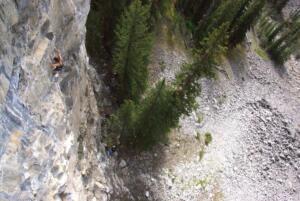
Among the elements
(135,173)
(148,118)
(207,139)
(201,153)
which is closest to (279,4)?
(207,139)

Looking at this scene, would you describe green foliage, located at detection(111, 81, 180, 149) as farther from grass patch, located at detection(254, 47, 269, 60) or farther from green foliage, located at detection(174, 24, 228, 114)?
grass patch, located at detection(254, 47, 269, 60)

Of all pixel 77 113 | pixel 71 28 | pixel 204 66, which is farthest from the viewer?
pixel 204 66

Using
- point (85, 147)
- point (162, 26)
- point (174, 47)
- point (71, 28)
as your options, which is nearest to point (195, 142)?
point (174, 47)

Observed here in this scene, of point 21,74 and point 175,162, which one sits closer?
point 21,74

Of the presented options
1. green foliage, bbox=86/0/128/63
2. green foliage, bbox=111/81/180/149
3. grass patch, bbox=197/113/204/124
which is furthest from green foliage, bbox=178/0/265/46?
green foliage, bbox=111/81/180/149

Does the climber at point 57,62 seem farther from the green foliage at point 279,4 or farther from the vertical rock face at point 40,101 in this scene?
the green foliage at point 279,4

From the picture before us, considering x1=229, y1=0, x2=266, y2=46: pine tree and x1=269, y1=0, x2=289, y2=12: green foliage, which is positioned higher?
x1=229, y1=0, x2=266, y2=46: pine tree

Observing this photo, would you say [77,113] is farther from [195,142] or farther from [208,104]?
[208,104]
